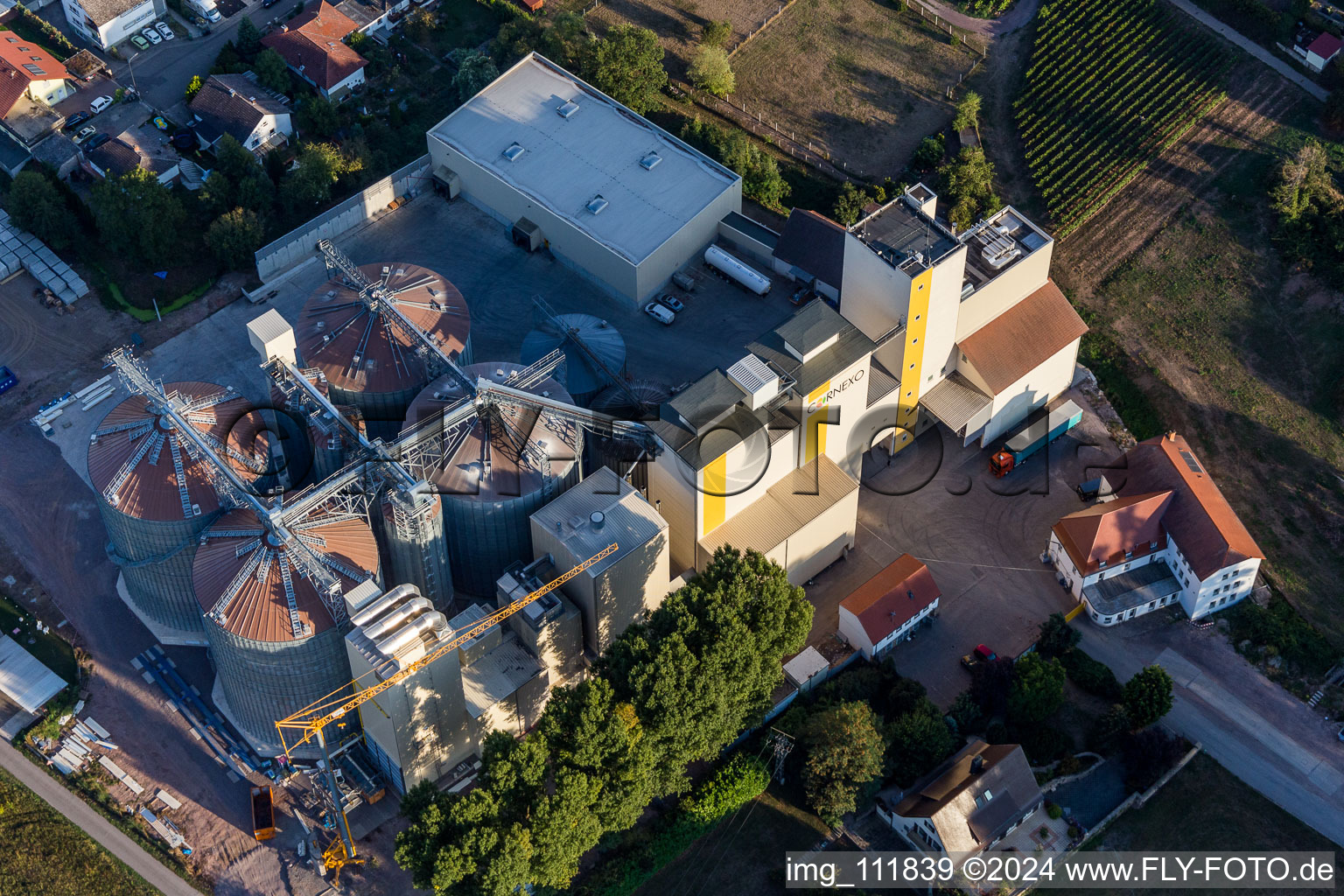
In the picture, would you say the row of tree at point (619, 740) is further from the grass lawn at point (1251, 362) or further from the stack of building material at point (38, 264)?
the stack of building material at point (38, 264)

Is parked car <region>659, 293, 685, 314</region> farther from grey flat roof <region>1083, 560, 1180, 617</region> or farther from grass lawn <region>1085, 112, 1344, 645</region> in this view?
grey flat roof <region>1083, 560, 1180, 617</region>

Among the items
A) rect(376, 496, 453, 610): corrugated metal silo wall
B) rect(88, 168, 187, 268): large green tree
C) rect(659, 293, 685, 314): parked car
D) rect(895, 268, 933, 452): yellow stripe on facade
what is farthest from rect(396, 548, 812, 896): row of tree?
rect(88, 168, 187, 268): large green tree

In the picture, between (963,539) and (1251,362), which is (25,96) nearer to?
(963,539)

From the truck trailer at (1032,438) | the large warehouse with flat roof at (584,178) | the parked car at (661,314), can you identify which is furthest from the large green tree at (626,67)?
the truck trailer at (1032,438)

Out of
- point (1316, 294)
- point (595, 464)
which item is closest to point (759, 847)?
point (595, 464)

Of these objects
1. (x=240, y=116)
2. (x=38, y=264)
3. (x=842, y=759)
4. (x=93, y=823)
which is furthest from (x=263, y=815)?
(x=240, y=116)

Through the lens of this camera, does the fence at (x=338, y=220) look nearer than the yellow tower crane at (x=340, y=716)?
No
